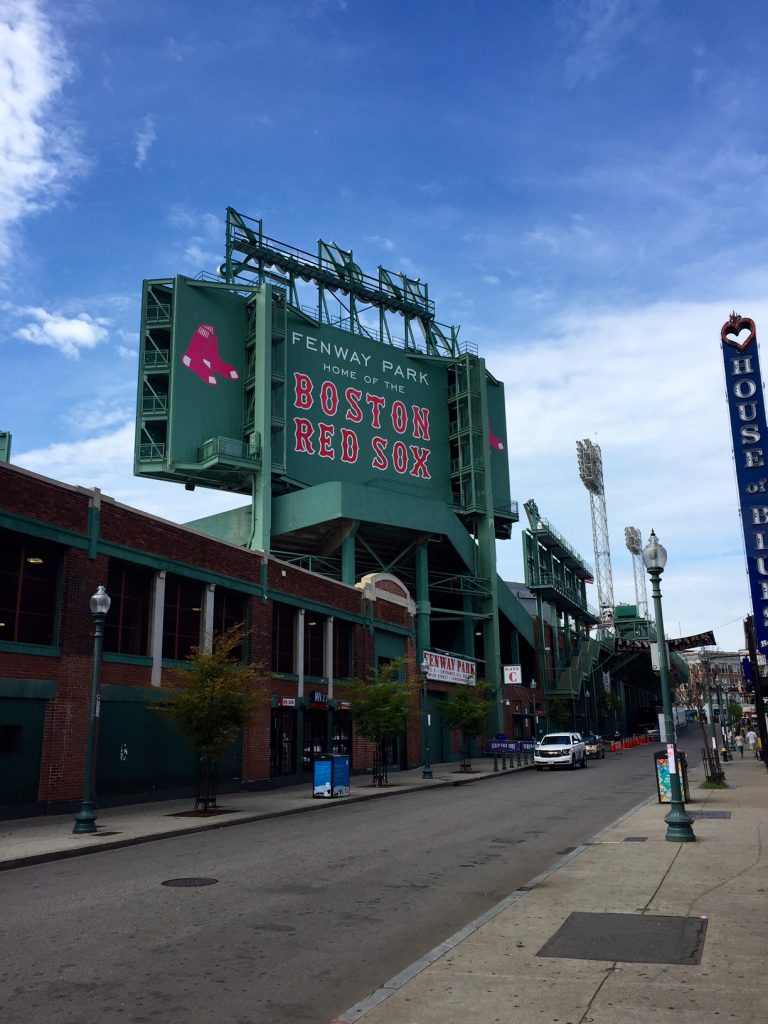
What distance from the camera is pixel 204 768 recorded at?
2805 cm

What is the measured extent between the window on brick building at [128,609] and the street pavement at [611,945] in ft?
31.3

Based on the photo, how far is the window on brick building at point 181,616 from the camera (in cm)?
2766

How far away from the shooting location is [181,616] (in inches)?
1117

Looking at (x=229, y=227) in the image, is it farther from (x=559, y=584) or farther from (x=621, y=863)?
(x=621, y=863)

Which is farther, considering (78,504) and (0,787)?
(78,504)

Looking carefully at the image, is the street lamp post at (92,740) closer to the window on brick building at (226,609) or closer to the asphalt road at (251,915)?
the asphalt road at (251,915)

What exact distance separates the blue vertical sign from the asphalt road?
53.3ft

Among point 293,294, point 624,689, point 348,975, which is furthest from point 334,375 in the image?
point 624,689

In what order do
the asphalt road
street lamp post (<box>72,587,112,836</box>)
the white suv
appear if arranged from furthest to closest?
1. the white suv
2. street lamp post (<box>72,587,112,836</box>)
3. the asphalt road

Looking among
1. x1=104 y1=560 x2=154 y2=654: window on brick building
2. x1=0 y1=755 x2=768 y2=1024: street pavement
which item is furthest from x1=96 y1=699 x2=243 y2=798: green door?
x1=0 y1=755 x2=768 y2=1024: street pavement

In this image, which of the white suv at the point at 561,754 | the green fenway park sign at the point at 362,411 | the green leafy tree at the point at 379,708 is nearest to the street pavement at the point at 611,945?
the green leafy tree at the point at 379,708

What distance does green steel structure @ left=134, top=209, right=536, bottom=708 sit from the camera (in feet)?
156

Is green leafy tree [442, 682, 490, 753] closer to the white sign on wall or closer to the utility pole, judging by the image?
the white sign on wall

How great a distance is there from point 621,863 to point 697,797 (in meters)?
12.8
